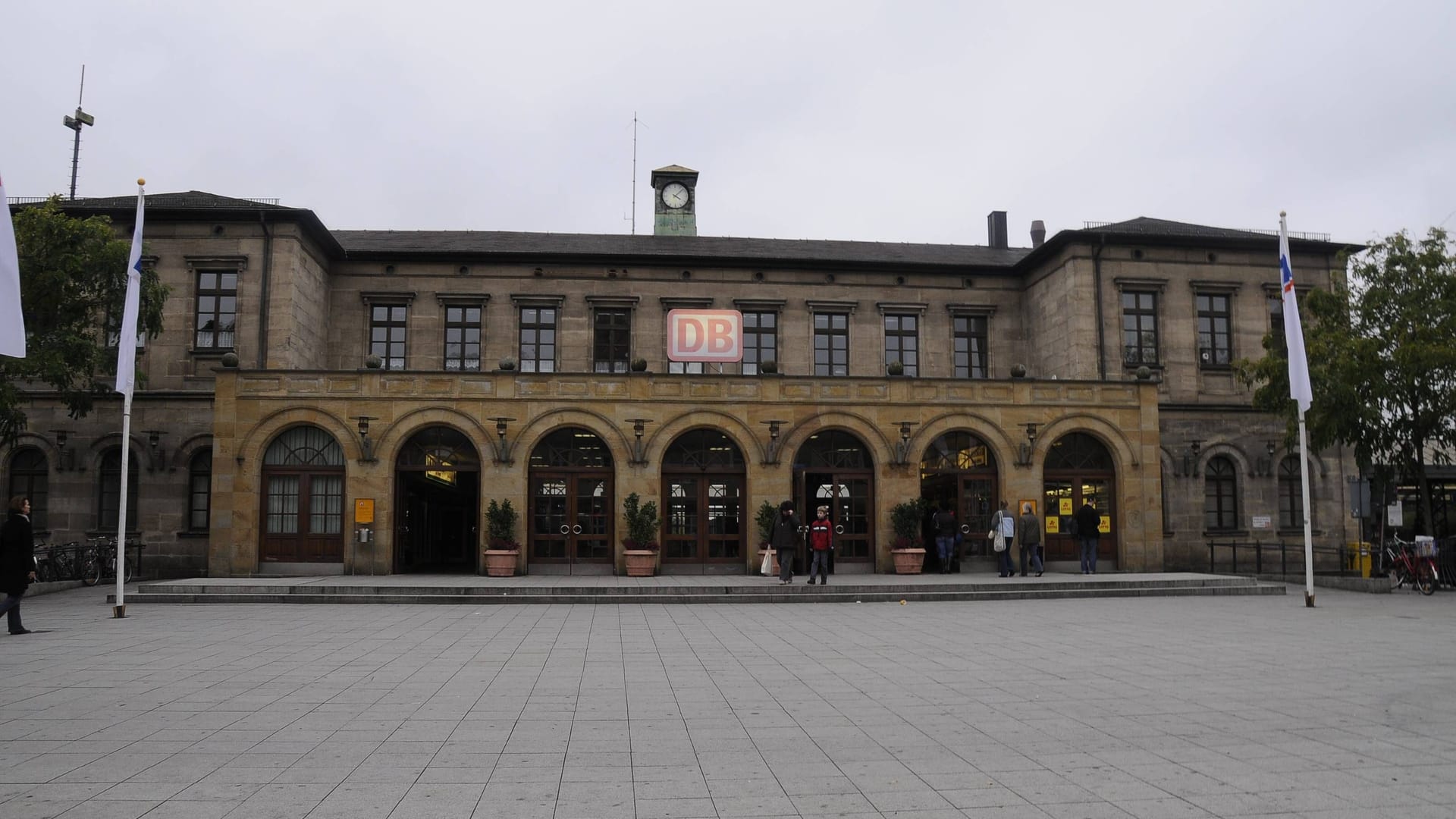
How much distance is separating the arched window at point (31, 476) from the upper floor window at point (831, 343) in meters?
21.4

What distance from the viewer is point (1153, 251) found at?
99.6 ft

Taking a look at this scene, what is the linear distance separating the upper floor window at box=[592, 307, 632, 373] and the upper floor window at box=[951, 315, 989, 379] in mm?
10318

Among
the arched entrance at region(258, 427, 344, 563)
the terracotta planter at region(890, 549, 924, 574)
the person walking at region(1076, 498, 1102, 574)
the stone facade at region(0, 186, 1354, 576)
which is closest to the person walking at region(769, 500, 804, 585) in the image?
the stone facade at region(0, 186, 1354, 576)

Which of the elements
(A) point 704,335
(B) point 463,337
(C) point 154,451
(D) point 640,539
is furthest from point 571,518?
(C) point 154,451

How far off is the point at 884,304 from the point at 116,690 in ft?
84.0

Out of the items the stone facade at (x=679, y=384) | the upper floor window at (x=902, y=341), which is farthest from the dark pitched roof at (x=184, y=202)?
the upper floor window at (x=902, y=341)

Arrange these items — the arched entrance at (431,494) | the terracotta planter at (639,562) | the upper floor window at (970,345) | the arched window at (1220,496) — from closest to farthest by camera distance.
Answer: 1. the terracotta planter at (639,562)
2. the arched entrance at (431,494)
3. the arched window at (1220,496)
4. the upper floor window at (970,345)

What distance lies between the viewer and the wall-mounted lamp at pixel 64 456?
26.1 meters

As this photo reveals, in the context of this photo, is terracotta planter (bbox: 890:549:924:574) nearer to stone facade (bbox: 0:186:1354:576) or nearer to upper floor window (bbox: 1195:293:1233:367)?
stone facade (bbox: 0:186:1354:576)

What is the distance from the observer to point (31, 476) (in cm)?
2656

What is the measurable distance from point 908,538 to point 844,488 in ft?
6.62

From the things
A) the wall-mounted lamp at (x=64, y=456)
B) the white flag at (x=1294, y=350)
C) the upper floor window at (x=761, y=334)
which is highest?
the upper floor window at (x=761, y=334)

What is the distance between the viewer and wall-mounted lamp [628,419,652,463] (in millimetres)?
24188

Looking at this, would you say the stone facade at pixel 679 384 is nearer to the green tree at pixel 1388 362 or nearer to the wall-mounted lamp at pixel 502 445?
the wall-mounted lamp at pixel 502 445
